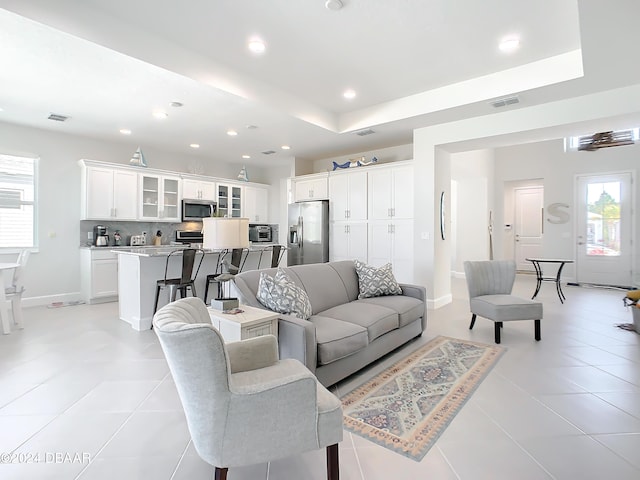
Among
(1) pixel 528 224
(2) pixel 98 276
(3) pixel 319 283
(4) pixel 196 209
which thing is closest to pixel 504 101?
(3) pixel 319 283

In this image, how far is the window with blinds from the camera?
16.8 feet

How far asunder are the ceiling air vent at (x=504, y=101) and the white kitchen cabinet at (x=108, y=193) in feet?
18.7

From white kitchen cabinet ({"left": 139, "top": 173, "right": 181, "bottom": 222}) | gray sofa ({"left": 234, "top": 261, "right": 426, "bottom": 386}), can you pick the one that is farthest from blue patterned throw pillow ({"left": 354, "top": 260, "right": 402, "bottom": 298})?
white kitchen cabinet ({"left": 139, "top": 173, "right": 181, "bottom": 222})

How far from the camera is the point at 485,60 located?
3660 mm

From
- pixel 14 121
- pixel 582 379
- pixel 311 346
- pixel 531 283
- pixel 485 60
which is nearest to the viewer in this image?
pixel 311 346

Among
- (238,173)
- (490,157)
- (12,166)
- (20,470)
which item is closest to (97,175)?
(12,166)

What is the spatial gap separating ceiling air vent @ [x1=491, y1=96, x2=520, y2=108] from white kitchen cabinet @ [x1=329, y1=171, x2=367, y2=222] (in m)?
2.35

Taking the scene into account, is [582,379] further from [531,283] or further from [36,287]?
[36,287]

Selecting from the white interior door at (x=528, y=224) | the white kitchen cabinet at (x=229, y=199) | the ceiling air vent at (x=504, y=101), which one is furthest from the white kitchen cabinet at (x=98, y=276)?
the white interior door at (x=528, y=224)

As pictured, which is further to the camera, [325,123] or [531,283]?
[531,283]

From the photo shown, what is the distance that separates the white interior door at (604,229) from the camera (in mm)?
7145

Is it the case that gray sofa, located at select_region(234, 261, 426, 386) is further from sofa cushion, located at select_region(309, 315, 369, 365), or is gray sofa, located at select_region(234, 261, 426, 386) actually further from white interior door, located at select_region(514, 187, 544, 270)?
white interior door, located at select_region(514, 187, 544, 270)

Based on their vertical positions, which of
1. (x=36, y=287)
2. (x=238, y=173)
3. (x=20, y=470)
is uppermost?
(x=238, y=173)

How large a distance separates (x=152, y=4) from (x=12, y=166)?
4.15 m
